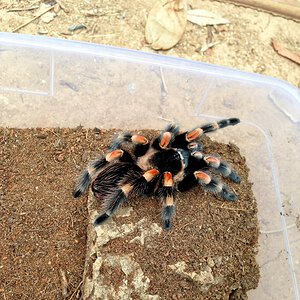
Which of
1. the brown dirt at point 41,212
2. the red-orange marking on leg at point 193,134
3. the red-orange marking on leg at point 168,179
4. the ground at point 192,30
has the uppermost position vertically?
the red-orange marking on leg at point 193,134

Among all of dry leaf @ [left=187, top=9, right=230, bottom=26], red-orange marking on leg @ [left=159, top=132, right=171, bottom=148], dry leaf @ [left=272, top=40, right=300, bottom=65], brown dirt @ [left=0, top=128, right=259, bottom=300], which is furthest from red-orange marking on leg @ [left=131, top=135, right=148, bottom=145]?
dry leaf @ [left=272, top=40, right=300, bottom=65]

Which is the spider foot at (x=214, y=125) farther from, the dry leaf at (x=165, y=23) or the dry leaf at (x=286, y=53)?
the dry leaf at (x=286, y=53)

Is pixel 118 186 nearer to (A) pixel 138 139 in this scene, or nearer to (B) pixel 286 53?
(A) pixel 138 139

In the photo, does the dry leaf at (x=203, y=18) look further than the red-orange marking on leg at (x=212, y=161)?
Yes

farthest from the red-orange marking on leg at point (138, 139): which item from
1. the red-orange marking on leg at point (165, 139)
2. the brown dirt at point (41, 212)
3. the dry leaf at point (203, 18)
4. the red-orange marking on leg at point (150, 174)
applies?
the dry leaf at point (203, 18)

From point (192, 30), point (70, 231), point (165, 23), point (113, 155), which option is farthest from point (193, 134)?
point (192, 30)

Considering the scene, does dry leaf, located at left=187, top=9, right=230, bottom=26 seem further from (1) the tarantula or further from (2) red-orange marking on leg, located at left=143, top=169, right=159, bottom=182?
(2) red-orange marking on leg, located at left=143, top=169, right=159, bottom=182

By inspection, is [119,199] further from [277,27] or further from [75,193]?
[277,27]
